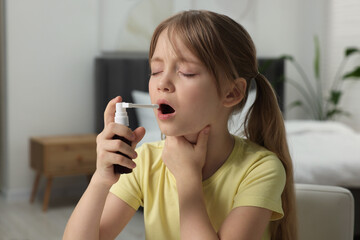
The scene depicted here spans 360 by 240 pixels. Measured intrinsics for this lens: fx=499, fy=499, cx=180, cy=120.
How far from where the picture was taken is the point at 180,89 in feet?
3.23

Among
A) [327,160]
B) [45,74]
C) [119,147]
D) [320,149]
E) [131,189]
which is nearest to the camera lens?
[119,147]

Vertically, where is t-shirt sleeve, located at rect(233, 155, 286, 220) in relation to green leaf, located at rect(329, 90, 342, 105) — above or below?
above

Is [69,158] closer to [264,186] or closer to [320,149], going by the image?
[320,149]

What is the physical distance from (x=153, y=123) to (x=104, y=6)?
1.14 m

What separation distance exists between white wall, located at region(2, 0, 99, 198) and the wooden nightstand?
0.79ft

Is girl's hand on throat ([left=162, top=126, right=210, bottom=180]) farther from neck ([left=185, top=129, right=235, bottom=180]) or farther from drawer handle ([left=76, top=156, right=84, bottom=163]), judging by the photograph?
drawer handle ([left=76, top=156, right=84, bottom=163])

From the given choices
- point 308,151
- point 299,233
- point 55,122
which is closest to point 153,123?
point 55,122

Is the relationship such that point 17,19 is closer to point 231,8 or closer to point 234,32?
point 231,8

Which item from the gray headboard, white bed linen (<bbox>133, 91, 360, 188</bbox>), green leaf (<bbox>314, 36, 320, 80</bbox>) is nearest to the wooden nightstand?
the gray headboard

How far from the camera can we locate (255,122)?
1187mm

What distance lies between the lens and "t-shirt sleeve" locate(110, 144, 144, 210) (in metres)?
1.12

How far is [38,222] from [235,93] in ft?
8.62

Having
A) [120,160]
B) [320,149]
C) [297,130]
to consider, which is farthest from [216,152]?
[297,130]

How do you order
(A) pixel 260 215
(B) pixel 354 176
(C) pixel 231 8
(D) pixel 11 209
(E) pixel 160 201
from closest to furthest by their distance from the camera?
(A) pixel 260 215, (E) pixel 160 201, (B) pixel 354 176, (D) pixel 11 209, (C) pixel 231 8
